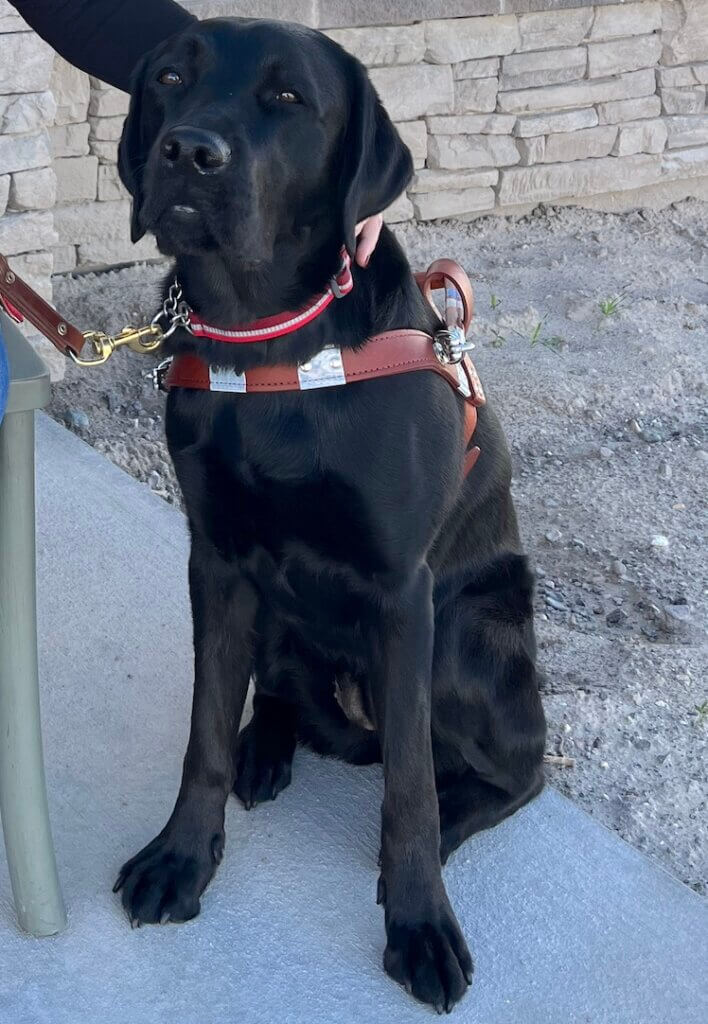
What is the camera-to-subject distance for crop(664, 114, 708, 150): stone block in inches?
205

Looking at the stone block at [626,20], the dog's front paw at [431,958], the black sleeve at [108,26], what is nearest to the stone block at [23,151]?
the black sleeve at [108,26]

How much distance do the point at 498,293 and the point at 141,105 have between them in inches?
115

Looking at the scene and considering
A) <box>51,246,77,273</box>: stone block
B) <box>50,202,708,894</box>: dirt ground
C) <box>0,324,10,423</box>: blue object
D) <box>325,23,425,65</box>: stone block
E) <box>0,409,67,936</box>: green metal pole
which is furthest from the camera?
<box>325,23,425,65</box>: stone block

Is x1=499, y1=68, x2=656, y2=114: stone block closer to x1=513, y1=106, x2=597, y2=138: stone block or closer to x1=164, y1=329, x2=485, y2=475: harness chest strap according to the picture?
x1=513, y1=106, x2=597, y2=138: stone block

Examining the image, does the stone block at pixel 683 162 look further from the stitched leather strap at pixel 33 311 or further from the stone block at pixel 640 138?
the stitched leather strap at pixel 33 311

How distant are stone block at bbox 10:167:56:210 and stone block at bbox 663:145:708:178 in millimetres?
2815

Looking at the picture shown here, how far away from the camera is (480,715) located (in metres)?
2.05

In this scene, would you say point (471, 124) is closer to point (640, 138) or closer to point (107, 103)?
point (640, 138)

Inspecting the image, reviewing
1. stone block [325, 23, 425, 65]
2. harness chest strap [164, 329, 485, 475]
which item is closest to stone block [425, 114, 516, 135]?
stone block [325, 23, 425, 65]

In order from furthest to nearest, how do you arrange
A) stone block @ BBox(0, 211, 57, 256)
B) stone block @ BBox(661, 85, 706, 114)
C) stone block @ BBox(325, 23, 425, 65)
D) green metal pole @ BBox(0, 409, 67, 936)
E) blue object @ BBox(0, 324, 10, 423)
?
stone block @ BBox(661, 85, 706, 114), stone block @ BBox(325, 23, 425, 65), stone block @ BBox(0, 211, 57, 256), green metal pole @ BBox(0, 409, 67, 936), blue object @ BBox(0, 324, 10, 423)

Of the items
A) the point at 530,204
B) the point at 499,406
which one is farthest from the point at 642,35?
the point at 499,406

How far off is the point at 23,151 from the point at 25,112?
94 millimetres

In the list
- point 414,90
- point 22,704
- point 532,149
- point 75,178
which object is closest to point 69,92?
point 75,178

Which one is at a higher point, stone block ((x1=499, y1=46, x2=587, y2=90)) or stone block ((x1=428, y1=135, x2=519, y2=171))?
stone block ((x1=499, y1=46, x2=587, y2=90))
